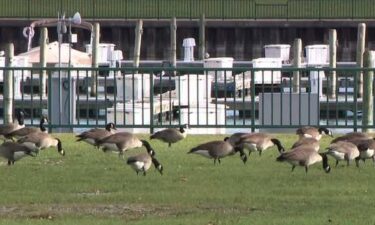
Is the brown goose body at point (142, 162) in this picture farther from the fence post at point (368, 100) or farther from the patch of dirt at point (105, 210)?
the fence post at point (368, 100)

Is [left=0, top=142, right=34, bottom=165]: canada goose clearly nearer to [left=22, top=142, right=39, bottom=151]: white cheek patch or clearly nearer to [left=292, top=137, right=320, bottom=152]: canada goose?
[left=22, top=142, right=39, bottom=151]: white cheek patch

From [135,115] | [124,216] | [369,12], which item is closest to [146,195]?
[124,216]

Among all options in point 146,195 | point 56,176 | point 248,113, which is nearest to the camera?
point 146,195

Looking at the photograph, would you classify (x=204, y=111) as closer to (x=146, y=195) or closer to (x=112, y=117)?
(x=112, y=117)

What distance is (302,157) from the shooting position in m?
22.2

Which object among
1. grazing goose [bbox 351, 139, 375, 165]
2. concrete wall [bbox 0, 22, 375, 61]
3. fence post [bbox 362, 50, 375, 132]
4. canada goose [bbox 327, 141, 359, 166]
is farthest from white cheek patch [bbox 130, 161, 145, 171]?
concrete wall [bbox 0, 22, 375, 61]

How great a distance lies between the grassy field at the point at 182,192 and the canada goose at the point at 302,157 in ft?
0.66

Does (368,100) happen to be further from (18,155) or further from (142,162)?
(142,162)

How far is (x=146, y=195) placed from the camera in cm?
2031

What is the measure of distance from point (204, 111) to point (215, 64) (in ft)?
67.8

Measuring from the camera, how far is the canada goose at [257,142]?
2413 cm

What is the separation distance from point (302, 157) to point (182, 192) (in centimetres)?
239

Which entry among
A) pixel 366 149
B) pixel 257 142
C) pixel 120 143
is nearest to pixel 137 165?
pixel 120 143

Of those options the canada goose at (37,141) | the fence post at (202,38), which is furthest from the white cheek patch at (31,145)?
the fence post at (202,38)
